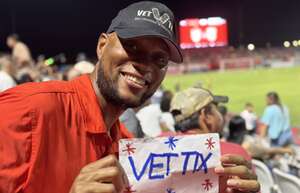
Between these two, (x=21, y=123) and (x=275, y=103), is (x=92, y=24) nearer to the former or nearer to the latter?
(x=275, y=103)

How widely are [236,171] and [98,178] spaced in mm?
381

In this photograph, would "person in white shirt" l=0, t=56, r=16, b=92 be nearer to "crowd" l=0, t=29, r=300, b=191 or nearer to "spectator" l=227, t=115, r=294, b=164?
"crowd" l=0, t=29, r=300, b=191

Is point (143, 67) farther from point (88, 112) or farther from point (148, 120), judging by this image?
point (148, 120)

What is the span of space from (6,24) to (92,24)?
6.05 meters

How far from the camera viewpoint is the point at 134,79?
132cm

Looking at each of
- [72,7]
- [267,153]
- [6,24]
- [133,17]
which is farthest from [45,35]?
[133,17]

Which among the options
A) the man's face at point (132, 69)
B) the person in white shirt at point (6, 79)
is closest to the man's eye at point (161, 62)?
the man's face at point (132, 69)


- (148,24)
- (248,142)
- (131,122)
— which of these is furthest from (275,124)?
(148,24)

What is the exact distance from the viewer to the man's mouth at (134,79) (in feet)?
4.33

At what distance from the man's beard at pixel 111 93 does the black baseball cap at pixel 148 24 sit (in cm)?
12

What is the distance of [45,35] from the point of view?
74.8ft

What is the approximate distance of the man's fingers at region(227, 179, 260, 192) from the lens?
133cm

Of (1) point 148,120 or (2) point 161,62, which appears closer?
(2) point 161,62

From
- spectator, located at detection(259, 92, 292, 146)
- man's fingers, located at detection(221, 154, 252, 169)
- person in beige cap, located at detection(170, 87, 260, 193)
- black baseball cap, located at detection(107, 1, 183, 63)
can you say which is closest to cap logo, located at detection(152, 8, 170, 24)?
black baseball cap, located at detection(107, 1, 183, 63)
